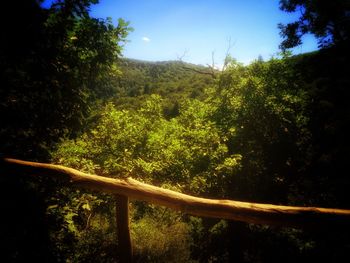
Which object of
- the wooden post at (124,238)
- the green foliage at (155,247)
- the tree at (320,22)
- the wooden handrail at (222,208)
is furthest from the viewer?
the tree at (320,22)

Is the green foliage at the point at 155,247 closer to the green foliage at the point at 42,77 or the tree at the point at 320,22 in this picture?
the green foliage at the point at 42,77

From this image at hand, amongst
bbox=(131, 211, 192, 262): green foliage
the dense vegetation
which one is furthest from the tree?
bbox=(131, 211, 192, 262): green foliage

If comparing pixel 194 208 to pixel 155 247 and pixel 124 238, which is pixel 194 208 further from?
pixel 155 247

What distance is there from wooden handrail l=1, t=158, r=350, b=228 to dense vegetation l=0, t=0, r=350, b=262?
5.6 inches

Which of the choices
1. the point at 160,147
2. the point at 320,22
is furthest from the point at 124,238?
the point at 320,22

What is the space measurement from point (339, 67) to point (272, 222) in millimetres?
15058

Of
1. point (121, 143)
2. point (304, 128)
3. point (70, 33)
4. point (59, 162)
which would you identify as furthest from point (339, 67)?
point (59, 162)

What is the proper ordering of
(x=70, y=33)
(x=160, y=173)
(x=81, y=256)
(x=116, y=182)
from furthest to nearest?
(x=160, y=173) → (x=70, y=33) → (x=81, y=256) → (x=116, y=182)

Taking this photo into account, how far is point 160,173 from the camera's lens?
1062 cm

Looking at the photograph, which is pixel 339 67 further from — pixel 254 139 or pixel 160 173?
pixel 160 173

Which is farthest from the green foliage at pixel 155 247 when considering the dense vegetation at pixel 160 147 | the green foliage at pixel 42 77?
the green foliage at pixel 42 77

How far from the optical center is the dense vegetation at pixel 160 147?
Answer: 14.2 feet

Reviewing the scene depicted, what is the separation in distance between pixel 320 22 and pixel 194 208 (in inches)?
636

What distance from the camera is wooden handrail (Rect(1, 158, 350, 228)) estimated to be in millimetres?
1624
